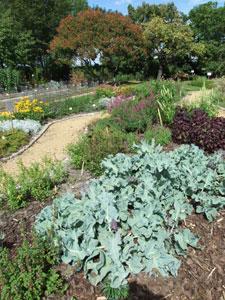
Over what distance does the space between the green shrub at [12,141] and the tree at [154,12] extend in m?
30.2

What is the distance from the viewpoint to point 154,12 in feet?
120

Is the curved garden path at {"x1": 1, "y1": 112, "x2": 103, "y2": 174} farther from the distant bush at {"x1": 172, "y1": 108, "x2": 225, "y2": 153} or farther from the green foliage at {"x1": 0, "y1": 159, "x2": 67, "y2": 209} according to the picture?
the distant bush at {"x1": 172, "y1": 108, "x2": 225, "y2": 153}

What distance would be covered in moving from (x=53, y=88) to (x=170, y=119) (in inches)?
625

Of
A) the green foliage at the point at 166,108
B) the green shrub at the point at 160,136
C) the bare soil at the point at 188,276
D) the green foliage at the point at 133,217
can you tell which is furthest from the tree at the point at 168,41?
the bare soil at the point at 188,276

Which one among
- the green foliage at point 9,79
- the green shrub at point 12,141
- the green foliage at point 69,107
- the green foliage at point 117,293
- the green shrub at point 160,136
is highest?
the green foliage at point 117,293

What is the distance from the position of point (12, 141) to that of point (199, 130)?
425 cm

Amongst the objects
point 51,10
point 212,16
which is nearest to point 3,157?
point 51,10

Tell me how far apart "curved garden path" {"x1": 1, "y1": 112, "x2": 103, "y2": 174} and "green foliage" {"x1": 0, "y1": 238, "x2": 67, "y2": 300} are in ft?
11.3

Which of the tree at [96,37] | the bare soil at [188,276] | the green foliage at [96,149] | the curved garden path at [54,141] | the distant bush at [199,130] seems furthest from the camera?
the tree at [96,37]

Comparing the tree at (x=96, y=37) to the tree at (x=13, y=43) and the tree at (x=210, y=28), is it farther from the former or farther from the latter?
the tree at (x=210, y=28)

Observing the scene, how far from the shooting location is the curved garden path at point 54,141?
24.4ft

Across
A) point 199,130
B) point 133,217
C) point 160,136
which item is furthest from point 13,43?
point 133,217

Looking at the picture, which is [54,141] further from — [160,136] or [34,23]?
[34,23]

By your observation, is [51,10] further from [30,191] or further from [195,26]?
[30,191]
